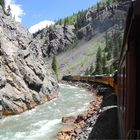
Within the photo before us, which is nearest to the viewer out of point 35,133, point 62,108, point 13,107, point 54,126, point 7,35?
point 35,133

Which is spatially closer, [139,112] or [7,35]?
[139,112]

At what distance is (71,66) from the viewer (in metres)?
180

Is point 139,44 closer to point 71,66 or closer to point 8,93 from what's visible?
point 8,93

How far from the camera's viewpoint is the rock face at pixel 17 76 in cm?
3684

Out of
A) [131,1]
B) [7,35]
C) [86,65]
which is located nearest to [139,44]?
[131,1]

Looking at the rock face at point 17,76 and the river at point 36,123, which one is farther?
the rock face at point 17,76

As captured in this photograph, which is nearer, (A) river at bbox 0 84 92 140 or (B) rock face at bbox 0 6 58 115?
(A) river at bbox 0 84 92 140

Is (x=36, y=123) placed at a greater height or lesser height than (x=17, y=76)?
lesser

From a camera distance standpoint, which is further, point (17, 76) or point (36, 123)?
point (17, 76)

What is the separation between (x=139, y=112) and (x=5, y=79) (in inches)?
1174

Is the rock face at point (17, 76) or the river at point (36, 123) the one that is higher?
the rock face at point (17, 76)

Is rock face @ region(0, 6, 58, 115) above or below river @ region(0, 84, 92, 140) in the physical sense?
above

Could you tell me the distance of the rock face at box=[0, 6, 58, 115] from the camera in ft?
121

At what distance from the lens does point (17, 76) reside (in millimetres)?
41125
